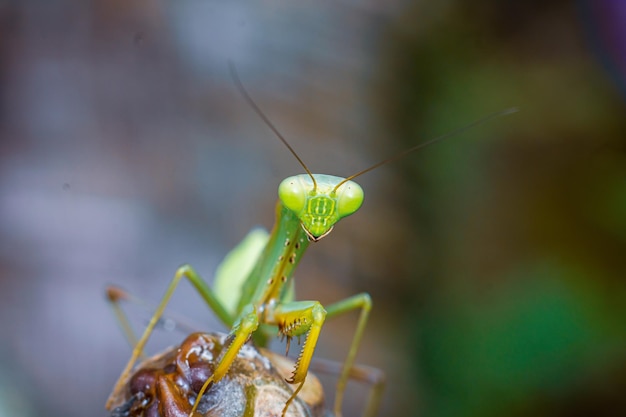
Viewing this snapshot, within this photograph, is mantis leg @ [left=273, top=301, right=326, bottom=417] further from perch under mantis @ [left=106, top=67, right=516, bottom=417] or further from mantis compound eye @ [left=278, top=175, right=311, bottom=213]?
mantis compound eye @ [left=278, top=175, right=311, bottom=213]

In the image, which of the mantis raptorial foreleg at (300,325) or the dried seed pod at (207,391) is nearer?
the dried seed pod at (207,391)

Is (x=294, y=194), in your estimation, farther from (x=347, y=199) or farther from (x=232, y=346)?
(x=232, y=346)

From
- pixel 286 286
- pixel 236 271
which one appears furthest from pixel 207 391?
pixel 236 271

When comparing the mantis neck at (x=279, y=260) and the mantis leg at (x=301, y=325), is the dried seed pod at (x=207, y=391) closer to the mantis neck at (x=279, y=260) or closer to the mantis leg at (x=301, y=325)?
the mantis leg at (x=301, y=325)

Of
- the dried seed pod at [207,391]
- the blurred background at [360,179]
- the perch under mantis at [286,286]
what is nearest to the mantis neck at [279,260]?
the perch under mantis at [286,286]

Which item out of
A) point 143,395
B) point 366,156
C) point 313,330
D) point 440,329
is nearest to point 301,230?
point 313,330

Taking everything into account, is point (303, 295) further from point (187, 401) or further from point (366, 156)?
point (187, 401)
